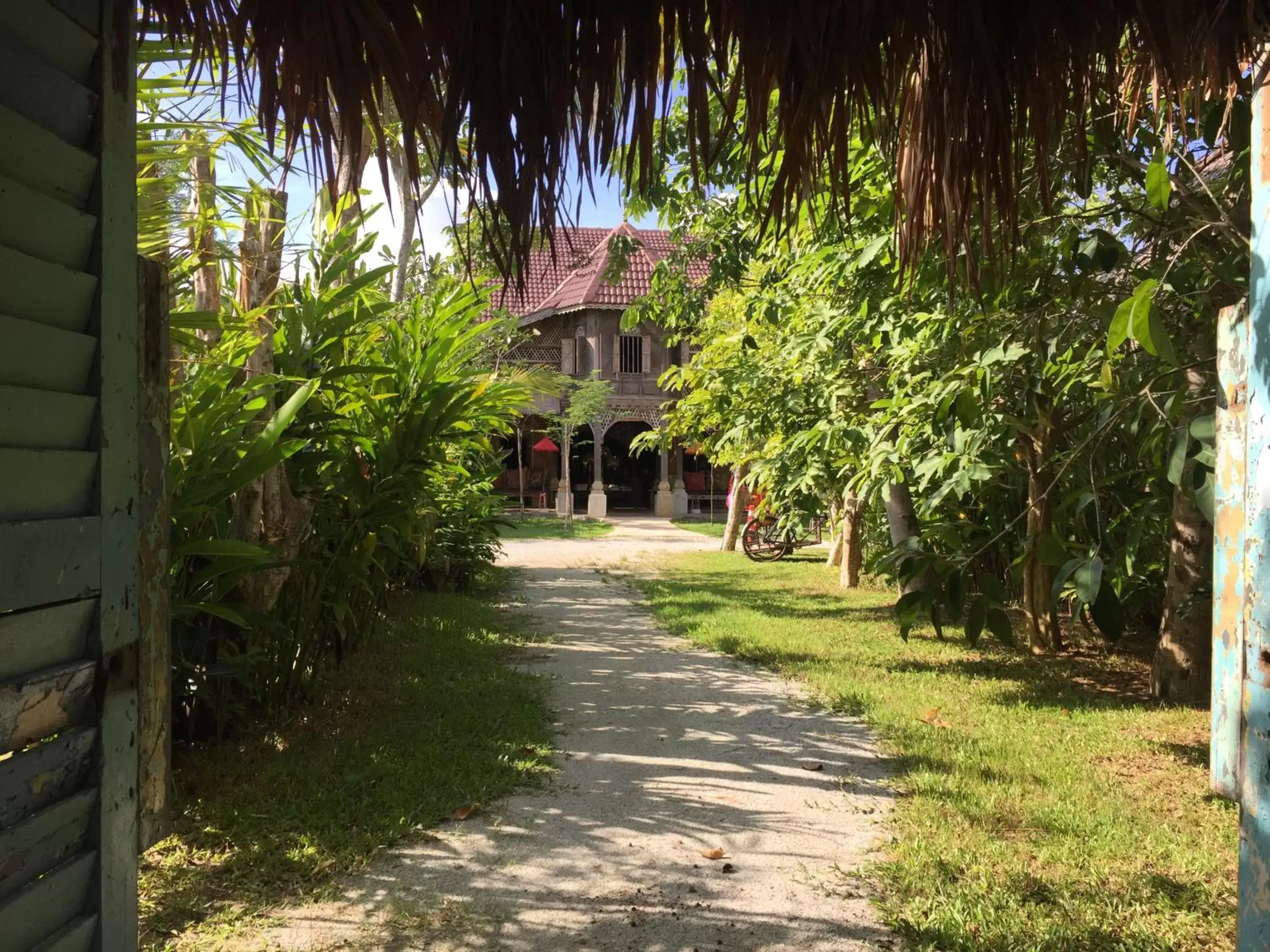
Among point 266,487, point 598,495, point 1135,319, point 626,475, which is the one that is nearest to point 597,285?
point 598,495

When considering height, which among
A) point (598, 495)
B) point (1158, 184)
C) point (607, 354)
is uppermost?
point (607, 354)

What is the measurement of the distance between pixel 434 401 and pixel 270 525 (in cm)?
99

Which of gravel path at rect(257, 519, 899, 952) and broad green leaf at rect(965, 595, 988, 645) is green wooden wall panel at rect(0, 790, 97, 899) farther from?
broad green leaf at rect(965, 595, 988, 645)

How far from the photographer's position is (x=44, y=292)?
1.26m

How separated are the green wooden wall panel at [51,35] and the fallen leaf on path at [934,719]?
14.5ft

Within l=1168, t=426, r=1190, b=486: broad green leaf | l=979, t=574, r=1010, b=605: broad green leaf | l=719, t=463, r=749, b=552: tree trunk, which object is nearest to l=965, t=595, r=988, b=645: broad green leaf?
l=979, t=574, r=1010, b=605: broad green leaf

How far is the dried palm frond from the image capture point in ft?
5.33

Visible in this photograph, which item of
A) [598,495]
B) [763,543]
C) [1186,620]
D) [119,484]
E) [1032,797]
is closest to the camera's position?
[119,484]

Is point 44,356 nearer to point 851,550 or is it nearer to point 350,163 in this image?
point 350,163

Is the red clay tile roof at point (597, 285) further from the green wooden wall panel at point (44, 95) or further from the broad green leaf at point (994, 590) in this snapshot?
the green wooden wall panel at point (44, 95)

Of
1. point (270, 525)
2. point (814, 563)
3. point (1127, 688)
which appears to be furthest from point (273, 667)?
point (814, 563)

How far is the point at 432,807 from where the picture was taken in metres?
3.43

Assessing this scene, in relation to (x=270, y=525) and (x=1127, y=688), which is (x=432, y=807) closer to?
(x=270, y=525)

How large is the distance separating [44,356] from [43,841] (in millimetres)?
663
